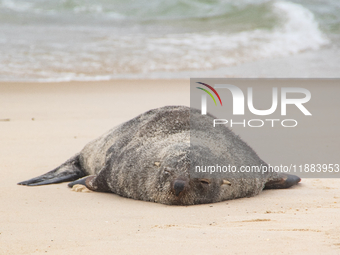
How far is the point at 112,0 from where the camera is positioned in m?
25.8

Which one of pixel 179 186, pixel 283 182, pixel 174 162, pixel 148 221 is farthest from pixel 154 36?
pixel 148 221

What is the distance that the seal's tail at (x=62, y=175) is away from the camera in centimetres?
535

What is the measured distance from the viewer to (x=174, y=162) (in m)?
4.11

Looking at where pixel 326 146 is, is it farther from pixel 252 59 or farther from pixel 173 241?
pixel 252 59

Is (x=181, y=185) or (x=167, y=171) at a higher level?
(x=167, y=171)

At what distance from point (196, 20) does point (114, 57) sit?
9077mm

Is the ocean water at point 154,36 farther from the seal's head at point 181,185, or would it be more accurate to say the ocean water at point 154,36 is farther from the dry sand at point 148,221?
the seal's head at point 181,185

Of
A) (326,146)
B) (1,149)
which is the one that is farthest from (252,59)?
(1,149)

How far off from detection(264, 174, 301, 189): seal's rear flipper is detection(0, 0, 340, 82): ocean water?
8756 millimetres

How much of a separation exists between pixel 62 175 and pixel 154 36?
14000mm

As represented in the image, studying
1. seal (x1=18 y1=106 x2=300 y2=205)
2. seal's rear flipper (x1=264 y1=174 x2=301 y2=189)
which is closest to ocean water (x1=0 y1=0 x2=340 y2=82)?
seal (x1=18 y1=106 x2=300 y2=205)

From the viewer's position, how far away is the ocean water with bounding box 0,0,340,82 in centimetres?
1434

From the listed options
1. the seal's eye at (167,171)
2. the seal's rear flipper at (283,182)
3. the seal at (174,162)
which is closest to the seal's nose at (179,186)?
the seal at (174,162)

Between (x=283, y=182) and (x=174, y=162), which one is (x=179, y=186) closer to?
(x=174, y=162)
